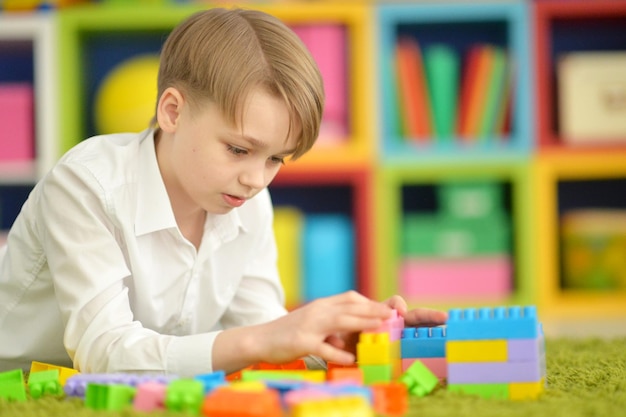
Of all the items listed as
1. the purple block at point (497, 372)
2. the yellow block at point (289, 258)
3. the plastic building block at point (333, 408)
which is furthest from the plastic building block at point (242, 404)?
the yellow block at point (289, 258)

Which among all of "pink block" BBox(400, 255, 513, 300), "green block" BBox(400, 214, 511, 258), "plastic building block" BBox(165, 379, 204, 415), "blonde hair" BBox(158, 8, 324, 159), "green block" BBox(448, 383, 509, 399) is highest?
"blonde hair" BBox(158, 8, 324, 159)

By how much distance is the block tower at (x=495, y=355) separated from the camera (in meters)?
0.99

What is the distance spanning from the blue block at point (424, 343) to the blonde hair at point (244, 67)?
29 centimetres

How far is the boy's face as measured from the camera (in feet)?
3.85

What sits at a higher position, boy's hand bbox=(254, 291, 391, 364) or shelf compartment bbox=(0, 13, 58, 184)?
shelf compartment bbox=(0, 13, 58, 184)

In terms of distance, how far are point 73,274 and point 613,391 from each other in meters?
0.68

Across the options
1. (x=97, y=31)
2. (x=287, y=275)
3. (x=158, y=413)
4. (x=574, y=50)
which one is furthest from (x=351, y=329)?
(x=574, y=50)

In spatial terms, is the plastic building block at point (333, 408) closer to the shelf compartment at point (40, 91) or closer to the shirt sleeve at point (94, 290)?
the shirt sleeve at point (94, 290)

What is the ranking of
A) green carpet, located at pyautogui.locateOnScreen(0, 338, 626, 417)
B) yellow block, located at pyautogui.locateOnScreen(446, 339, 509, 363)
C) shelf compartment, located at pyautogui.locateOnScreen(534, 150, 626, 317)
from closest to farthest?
1. green carpet, located at pyautogui.locateOnScreen(0, 338, 626, 417)
2. yellow block, located at pyautogui.locateOnScreen(446, 339, 509, 363)
3. shelf compartment, located at pyautogui.locateOnScreen(534, 150, 626, 317)

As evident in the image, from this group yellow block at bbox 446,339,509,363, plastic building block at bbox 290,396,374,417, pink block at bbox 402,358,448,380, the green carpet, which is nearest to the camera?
plastic building block at bbox 290,396,374,417

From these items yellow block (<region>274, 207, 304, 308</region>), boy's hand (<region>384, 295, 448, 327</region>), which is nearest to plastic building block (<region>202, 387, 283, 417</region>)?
boy's hand (<region>384, 295, 448, 327</region>)

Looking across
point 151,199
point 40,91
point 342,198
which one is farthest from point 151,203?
point 342,198

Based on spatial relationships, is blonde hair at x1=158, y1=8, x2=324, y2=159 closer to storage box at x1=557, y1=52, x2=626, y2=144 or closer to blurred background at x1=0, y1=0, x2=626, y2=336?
blurred background at x1=0, y1=0, x2=626, y2=336

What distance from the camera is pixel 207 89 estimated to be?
122 centimetres
